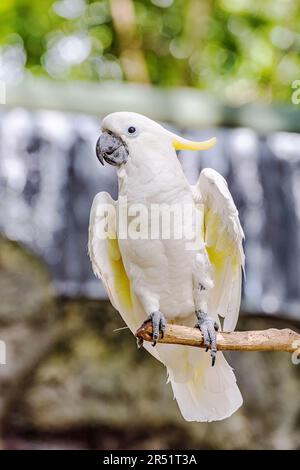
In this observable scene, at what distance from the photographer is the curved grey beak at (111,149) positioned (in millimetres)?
1580

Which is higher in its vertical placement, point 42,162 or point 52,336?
point 42,162

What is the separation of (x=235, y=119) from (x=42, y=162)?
111 cm

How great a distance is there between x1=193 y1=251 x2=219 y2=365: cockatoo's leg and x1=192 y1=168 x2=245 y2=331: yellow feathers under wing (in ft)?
0.15

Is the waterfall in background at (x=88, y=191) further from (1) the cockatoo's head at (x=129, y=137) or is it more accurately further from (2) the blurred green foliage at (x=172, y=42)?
(2) the blurred green foliage at (x=172, y=42)

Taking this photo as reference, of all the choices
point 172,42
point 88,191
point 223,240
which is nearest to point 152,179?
point 223,240

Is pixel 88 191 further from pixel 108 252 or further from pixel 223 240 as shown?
pixel 223 240

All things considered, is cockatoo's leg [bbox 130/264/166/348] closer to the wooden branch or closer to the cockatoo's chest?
the cockatoo's chest

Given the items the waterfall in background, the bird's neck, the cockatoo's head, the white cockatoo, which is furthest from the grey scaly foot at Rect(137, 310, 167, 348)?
the waterfall in background

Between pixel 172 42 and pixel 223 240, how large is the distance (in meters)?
5.60

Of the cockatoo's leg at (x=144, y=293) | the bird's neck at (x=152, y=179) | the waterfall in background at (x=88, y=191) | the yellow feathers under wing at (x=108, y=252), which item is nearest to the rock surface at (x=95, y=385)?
the waterfall in background at (x=88, y=191)

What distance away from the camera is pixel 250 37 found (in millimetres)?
7324

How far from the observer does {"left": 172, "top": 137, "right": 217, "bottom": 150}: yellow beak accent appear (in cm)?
143

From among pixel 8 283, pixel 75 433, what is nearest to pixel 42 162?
pixel 8 283
